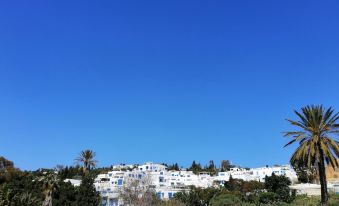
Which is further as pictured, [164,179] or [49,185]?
[164,179]

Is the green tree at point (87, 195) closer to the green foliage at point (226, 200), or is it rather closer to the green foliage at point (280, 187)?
the green foliage at point (226, 200)

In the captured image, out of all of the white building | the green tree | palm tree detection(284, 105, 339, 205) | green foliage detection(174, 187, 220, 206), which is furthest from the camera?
the white building

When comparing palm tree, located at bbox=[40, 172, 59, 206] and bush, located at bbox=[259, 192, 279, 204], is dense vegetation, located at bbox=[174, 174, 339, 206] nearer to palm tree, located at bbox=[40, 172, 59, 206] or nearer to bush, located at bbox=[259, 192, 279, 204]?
bush, located at bbox=[259, 192, 279, 204]

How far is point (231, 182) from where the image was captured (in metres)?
108

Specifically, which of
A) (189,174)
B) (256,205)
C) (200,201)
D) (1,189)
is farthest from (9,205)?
(189,174)

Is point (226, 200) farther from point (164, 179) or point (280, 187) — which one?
point (164, 179)

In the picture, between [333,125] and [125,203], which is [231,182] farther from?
[333,125]

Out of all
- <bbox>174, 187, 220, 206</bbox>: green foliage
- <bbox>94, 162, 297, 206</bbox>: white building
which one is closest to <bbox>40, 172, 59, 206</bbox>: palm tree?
<bbox>94, 162, 297, 206</bbox>: white building

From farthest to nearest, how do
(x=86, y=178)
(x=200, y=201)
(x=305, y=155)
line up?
(x=200, y=201) < (x=86, y=178) < (x=305, y=155)

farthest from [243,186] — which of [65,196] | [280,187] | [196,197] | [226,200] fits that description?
[65,196]

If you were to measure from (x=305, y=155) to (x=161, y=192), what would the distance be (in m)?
51.4

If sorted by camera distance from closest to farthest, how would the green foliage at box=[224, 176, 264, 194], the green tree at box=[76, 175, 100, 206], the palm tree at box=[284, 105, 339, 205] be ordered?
the palm tree at box=[284, 105, 339, 205] → the green tree at box=[76, 175, 100, 206] → the green foliage at box=[224, 176, 264, 194]

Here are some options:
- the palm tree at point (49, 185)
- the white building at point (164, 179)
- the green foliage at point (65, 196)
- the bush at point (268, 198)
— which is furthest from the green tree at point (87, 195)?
the bush at point (268, 198)

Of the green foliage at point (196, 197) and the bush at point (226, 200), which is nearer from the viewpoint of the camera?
the bush at point (226, 200)
